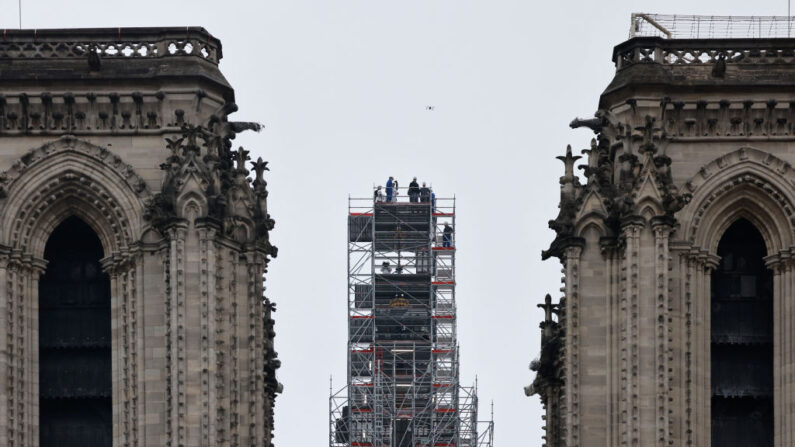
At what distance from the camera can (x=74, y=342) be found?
4972cm

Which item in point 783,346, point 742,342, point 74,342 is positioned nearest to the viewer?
point 783,346

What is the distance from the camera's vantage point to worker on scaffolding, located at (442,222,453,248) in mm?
83125

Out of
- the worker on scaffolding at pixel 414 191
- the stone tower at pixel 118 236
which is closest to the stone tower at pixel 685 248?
the stone tower at pixel 118 236

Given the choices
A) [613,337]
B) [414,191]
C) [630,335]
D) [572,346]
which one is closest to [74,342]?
[572,346]

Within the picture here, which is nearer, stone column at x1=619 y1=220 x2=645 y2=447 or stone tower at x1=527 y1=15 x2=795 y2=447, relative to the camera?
stone column at x1=619 y1=220 x2=645 y2=447

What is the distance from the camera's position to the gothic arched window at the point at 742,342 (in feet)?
163

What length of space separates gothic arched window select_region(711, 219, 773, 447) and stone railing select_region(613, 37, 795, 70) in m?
2.87

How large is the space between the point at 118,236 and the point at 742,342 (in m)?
10.7

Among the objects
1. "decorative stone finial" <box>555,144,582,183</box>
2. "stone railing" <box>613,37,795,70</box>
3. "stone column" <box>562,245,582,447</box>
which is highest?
"stone railing" <box>613,37,795,70</box>

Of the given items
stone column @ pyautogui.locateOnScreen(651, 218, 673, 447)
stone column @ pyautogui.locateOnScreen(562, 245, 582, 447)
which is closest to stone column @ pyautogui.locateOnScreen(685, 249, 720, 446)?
stone column @ pyautogui.locateOnScreen(651, 218, 673, 447)

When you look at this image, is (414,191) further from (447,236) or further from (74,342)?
(74,342)

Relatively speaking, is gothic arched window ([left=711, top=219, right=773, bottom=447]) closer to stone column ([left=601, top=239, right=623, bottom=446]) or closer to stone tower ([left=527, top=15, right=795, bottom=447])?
stone tower ([left=527, top=15, right=795, bottom=447])

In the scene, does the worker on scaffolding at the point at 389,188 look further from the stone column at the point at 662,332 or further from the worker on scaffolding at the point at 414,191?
the stone column at the point at 662,332

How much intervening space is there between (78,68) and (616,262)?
978 centimetres
